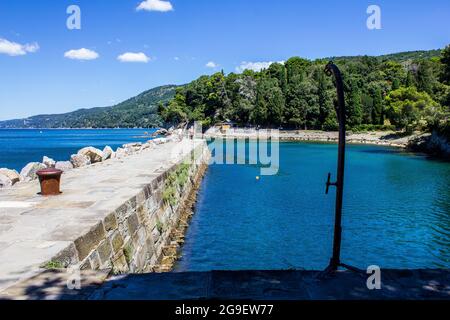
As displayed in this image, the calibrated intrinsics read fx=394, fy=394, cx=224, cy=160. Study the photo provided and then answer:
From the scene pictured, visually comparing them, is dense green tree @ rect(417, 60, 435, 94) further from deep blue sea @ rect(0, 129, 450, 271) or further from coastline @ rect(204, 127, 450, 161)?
deep blue sea @ rect(0, 129, 450, 271)

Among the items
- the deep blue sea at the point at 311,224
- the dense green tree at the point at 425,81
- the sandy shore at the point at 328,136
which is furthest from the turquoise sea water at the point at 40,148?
the dense green tree at the point at 425,81

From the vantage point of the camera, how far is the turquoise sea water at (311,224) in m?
11.6

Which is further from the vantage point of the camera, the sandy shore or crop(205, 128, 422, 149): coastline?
the sandy shore

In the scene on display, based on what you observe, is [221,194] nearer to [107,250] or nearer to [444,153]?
[107,250]

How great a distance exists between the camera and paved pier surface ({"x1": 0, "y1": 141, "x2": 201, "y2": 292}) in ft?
17.6

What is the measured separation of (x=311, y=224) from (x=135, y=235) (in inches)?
320

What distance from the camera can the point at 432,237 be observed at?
539 inches

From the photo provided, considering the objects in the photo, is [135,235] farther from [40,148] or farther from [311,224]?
[40,148]

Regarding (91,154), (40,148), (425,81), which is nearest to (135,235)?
(91,154)

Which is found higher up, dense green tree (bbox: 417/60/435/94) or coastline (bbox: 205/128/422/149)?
dense green tree (bbox: 417/60/435/94)

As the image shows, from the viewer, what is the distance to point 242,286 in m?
4.21

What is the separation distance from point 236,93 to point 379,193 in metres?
87.4

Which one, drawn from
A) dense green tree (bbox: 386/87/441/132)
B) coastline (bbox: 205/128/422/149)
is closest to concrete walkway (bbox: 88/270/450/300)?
dense green tree (bbox: 386/87/441/132)

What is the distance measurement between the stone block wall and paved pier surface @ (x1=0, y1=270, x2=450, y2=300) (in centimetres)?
127
